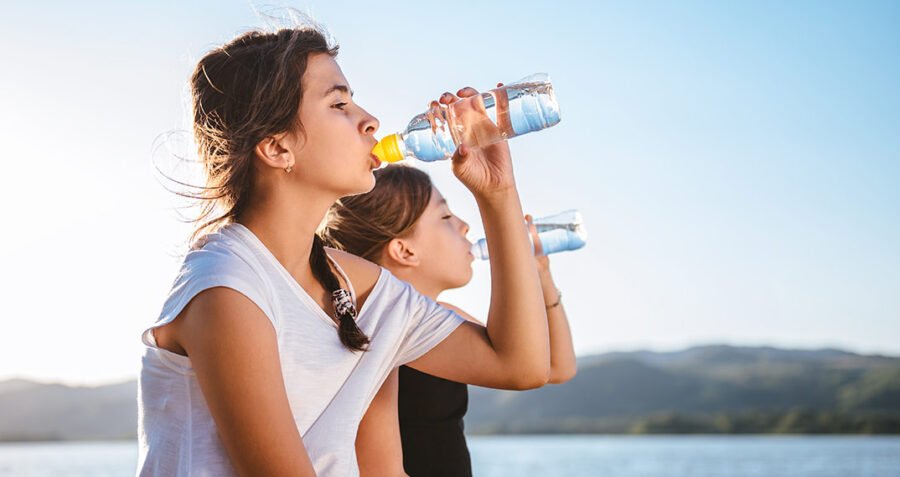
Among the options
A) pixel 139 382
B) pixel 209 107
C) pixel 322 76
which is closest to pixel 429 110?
pixel 322 76

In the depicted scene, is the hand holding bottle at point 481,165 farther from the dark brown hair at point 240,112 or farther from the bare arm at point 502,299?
the dark brown hair at point 240,112

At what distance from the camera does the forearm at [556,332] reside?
11.4ft

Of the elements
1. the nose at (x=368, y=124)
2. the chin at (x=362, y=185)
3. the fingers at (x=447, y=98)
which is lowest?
the chin at (x=362, y=185)

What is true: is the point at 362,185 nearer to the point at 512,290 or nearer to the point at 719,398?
the point at 512,290

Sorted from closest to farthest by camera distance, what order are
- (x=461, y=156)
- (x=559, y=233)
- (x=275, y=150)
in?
1. (x=275, y=150)
2. (x=461, y=156)
3. (x=559, y=233)

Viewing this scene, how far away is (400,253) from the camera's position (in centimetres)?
329

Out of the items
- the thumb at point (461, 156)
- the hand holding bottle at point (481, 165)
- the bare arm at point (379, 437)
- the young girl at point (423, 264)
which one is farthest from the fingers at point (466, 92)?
the young girl at point (423, 264)

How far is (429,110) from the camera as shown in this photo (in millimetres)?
2639

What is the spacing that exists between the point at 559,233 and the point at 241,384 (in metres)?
2.26

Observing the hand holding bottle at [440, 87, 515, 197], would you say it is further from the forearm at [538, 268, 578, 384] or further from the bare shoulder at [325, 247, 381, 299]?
the forearm at [538, 268, 578, 384]

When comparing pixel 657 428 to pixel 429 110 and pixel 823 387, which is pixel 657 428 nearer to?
pixel 823 387

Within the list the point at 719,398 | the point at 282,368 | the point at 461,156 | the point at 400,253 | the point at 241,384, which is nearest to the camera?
the point at 241,384

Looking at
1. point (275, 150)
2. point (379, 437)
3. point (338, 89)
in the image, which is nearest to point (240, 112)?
point (275, 150)

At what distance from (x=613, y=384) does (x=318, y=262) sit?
75817mm
